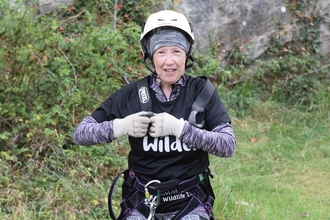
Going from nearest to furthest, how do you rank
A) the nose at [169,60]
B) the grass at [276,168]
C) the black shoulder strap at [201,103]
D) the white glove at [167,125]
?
the white glove at [167,125] → the black shoulder strap at [201,103] → the nose at [169,60] → the grass at [276,168]

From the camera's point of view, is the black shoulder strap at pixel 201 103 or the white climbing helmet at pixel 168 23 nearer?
the black shoulder strap at pixel 201 103

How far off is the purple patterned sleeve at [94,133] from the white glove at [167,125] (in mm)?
282

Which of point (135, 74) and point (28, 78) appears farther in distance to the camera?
point (135, 74)

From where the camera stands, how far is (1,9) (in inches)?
226

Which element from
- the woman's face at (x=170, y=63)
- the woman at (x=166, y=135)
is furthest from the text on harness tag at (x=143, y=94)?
the woman's face at (x=170, y=63)

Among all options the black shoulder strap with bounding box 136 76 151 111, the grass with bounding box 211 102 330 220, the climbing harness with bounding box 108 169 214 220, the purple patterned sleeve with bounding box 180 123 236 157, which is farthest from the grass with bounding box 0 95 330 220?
the purple patterned sleeve with bounding box 180 123 236 157

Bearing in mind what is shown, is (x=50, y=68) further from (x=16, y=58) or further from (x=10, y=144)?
(x=10, y=144)

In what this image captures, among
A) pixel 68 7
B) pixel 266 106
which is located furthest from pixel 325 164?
pixel 68 7

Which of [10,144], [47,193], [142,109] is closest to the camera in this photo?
[142,109]

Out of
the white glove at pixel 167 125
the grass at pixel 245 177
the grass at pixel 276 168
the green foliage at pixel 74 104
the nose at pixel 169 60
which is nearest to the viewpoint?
the white glove at pixel 167 125

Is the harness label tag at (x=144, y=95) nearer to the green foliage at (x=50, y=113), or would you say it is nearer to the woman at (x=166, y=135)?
the woman at (x=166, y=135)

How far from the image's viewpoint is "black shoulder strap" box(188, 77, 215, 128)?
326 cm

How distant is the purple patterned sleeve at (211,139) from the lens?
3.16 metres

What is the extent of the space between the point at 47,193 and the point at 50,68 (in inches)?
60.5
